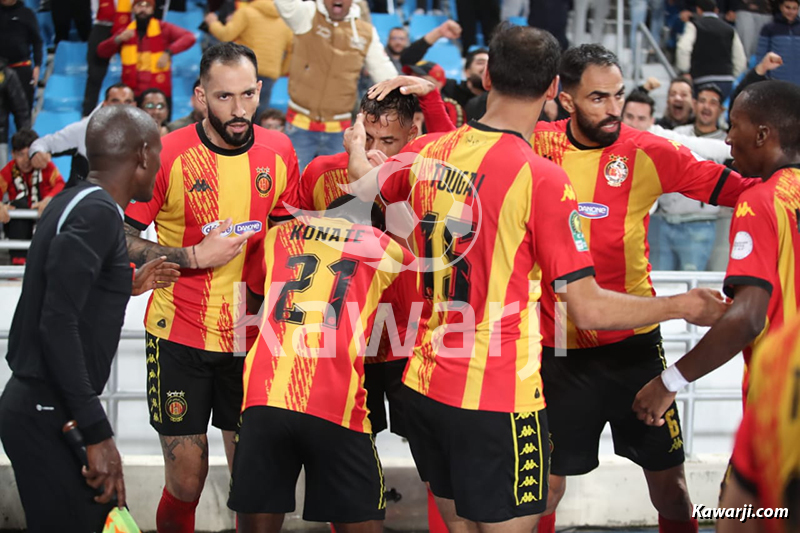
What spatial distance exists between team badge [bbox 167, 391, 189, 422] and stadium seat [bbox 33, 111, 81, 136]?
760 cm

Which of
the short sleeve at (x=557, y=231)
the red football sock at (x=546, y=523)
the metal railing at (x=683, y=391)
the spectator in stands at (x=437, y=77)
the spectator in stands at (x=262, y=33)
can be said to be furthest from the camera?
the spectator in stands at (x=262, y=33)

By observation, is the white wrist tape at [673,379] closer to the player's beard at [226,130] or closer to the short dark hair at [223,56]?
the player's beard at [226,130]

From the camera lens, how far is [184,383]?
14.0 feet

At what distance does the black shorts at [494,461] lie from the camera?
10.3ft

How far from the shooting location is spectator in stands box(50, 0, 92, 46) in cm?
1122

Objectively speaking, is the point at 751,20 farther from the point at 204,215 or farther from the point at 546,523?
the point at 204,215

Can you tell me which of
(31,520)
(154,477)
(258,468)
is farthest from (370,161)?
(154,477)

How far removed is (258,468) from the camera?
3.61 metres

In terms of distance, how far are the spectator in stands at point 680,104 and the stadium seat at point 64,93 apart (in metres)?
7.48

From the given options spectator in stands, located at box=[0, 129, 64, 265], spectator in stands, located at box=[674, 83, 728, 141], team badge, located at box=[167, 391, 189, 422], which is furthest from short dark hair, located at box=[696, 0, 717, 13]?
team badge, located at box=[167, 391, 189, 422]

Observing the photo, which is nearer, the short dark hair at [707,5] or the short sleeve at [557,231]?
the short sleeve at [557,231]

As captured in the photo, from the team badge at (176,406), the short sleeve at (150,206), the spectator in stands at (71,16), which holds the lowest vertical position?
the team badge at (176,406)

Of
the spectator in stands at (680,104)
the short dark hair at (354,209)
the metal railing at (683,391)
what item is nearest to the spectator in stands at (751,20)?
the spectator in stands at (680,104)

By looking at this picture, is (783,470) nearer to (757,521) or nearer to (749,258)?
(757,521)
